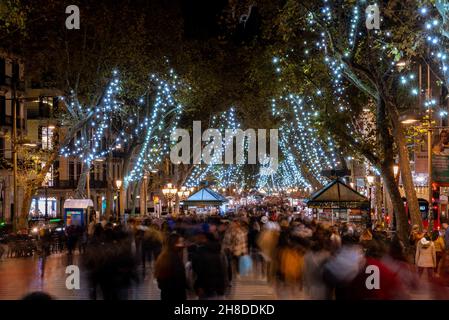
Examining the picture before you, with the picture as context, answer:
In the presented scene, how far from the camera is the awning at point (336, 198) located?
26.1m

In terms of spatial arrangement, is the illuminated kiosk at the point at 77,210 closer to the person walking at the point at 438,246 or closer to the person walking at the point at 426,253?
the person walking at the point at 438,246

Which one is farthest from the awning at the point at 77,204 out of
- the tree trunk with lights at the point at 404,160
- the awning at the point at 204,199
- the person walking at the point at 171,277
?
the person walking at the point at 171,277

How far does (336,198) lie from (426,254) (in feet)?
24.2

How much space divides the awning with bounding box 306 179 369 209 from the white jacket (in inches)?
275

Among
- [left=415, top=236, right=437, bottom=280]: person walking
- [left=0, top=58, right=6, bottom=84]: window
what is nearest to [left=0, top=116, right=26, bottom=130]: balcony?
[left=0, top=58, right=6, bottom=84]: window

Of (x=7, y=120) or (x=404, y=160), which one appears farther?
(x=7, y=120)

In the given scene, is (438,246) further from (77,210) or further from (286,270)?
(77,210)

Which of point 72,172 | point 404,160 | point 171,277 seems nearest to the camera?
point 171,277

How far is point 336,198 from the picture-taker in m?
26.2

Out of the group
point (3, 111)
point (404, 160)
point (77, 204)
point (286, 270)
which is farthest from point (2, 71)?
point (286, 270)

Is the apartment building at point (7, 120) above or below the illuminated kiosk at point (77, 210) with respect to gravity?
above

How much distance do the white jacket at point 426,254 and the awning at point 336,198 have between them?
6.99 meters

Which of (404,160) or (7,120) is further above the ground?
(7,120)
